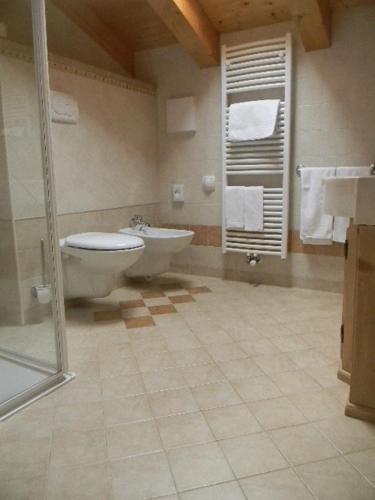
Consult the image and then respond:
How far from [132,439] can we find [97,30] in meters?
2.98

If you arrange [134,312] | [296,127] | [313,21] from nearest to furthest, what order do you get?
[313,21]
[134,312]
[296,127]

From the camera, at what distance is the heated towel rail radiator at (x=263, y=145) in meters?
2.83

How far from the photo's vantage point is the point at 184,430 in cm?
141

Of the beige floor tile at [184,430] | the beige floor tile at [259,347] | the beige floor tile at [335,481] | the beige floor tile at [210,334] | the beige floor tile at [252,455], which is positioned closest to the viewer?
the beige floor tile at [335,481]

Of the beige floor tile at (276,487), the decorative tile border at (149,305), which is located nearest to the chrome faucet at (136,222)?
the decorative tile border at (149,305)

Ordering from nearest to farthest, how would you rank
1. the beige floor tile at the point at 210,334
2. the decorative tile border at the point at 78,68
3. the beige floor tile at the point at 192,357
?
the decorative tile border at the point at 78,68, the beige floor tile at the point at 192,357, the beige floor tile at the point at 210,334

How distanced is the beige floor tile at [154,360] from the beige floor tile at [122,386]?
0.32ft

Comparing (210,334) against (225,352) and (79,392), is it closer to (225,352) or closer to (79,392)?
(225,352)

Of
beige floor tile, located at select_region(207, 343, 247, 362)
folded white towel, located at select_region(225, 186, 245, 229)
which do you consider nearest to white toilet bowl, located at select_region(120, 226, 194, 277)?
folded white towel, located at select_region(225, 186, 245, 229)

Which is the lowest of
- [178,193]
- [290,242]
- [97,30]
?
[290,242]

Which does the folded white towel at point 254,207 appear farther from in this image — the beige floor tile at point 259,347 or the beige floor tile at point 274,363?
the beige floor tile at point 274,363

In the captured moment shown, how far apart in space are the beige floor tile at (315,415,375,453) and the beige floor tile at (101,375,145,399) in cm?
72

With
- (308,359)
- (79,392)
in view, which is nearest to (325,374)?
(308,359)

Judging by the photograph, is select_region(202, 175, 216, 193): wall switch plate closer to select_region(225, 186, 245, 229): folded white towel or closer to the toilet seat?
select_region(225, 186, 245, 229): folded white towel
